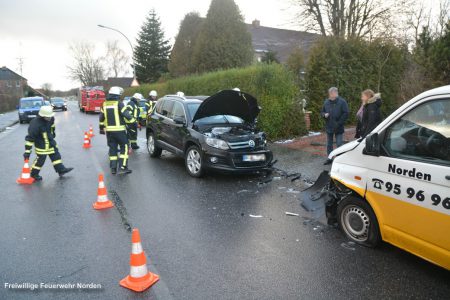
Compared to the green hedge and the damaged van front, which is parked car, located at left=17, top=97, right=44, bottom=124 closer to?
the green hedge

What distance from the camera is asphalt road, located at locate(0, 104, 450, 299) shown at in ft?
10.8

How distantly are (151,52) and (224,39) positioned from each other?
21780 mm

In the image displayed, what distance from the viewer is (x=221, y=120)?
8172mm

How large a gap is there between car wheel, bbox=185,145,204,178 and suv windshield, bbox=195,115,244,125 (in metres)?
0.70

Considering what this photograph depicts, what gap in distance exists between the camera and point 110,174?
818cm

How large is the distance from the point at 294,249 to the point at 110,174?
543 cm

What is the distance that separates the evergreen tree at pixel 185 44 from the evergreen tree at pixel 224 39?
12.6ft

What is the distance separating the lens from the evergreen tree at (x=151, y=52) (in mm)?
45750

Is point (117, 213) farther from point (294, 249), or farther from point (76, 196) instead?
point (294, 249)

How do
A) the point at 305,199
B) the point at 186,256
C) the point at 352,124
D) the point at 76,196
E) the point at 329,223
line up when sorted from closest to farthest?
the point at 186,256
the point at 329,223
the point at 305,199
the point at 76,196
the point at 352,124

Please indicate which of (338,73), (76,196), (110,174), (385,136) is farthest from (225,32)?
(385,136)

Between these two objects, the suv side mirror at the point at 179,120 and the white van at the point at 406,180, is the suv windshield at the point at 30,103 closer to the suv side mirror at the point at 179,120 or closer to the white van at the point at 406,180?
the suv side mirror at the point at 179,120

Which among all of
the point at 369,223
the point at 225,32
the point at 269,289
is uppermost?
the point at 225,32

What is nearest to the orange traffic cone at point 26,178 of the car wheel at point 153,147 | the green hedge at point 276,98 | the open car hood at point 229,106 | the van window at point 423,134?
the car wheel at point 153,147
